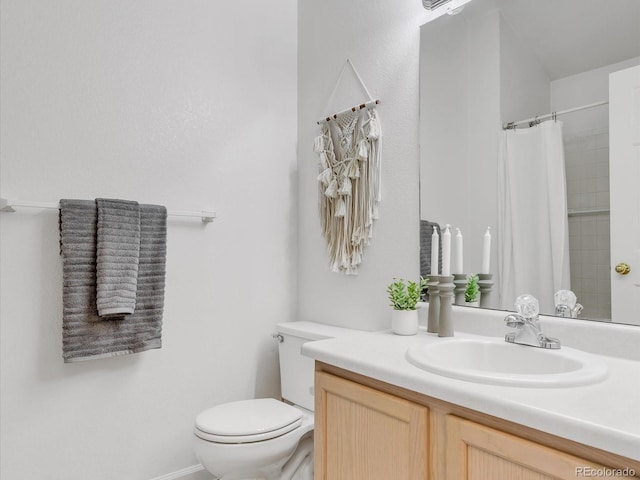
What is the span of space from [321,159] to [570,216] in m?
1.13

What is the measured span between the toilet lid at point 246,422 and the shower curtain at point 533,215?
→ 2.95 ft

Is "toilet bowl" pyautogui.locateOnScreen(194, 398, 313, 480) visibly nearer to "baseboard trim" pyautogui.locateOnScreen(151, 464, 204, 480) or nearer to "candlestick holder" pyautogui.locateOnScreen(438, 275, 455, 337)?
"baseboard trim" pyautogui.locateOnScreen(151, 464, 204, 480)

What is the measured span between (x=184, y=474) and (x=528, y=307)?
1.61 metres

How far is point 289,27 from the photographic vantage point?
2.34 metres

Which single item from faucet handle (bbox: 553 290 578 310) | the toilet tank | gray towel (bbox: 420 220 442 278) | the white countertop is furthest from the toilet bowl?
faucet handle (bbox: 553 290 578 310)

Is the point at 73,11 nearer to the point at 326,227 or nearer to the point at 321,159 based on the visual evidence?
the point at 321,159

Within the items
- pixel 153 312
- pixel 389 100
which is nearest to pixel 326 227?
Answer: pixel 389 100

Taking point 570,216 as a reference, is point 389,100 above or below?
above

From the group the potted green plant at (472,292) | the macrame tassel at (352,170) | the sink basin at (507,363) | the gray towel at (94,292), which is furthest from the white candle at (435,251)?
the gray towel at (94,292)

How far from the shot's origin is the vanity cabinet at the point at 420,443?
0.79 metres

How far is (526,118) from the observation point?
1.41 metres

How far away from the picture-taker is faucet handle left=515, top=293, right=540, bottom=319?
49.6 inches

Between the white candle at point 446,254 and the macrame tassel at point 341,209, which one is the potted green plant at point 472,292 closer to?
the white candle at point 446,254

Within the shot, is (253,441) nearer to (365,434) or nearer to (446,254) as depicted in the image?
(365,434)
